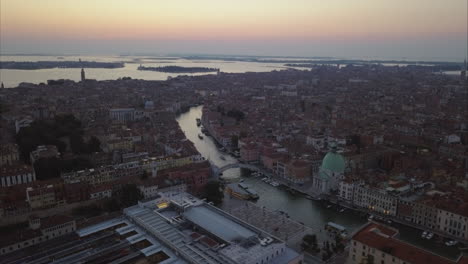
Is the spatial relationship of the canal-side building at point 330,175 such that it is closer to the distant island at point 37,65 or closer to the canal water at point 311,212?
the canal water at point 311,212

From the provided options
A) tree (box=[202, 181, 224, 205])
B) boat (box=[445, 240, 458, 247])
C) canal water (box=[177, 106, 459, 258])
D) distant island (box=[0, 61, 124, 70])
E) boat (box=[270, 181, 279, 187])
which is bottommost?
canal water (box=[177, 106, 459, 258])

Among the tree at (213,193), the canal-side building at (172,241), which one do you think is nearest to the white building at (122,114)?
the tree at (213,193)

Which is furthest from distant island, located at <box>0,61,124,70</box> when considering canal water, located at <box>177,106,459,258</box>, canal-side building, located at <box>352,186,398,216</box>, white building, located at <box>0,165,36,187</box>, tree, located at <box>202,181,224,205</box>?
canal-side building, located at <box>352,186,398,216</box>

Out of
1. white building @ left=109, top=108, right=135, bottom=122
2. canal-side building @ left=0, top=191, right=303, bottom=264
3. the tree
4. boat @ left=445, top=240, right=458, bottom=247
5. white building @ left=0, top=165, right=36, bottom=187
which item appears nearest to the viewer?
canal-side building @ left=0, top=191, right=303, bottom=264

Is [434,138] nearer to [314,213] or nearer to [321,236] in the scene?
[314,213]

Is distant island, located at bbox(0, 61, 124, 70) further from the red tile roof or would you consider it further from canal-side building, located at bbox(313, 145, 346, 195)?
the red tile roof

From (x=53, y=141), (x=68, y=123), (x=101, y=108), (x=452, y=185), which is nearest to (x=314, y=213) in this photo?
(x=452, y=185)
